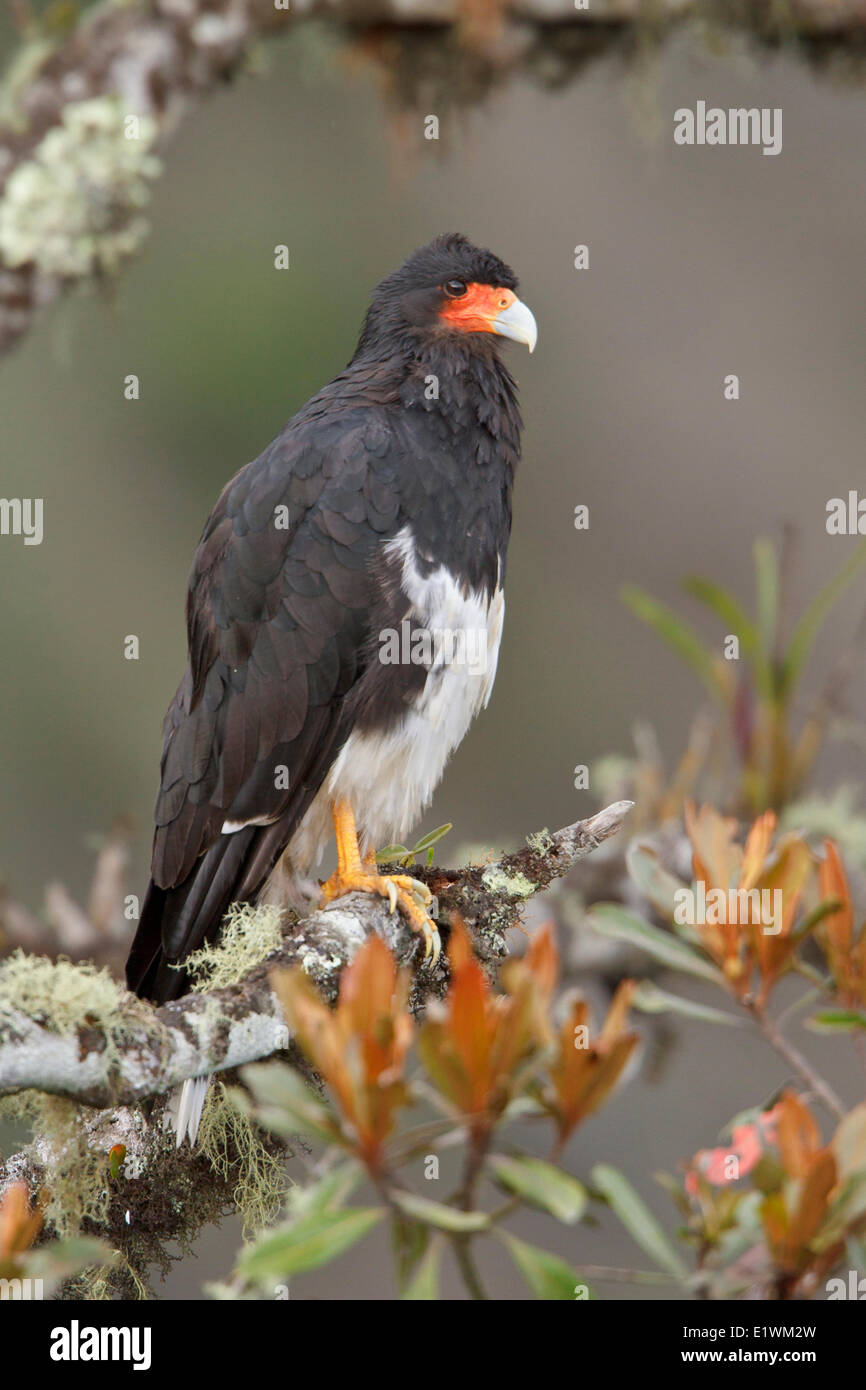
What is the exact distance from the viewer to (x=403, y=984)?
149 cm

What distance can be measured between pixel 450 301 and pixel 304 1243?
2.07m

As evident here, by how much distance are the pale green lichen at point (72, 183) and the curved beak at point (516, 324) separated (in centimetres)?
92

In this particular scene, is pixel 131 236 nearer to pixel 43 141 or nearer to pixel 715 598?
pixel 43 141

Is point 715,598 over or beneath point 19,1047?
over

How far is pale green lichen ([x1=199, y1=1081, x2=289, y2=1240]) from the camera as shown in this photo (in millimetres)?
2361

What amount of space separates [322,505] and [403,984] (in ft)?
4.27

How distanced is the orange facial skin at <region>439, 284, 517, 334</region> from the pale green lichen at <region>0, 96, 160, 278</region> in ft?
2.70

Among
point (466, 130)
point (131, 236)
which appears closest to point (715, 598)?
point (131, 236)

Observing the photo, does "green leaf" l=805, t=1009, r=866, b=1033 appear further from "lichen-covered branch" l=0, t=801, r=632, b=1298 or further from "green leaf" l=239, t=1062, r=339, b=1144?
"lichen-covered branch" l=0, t=801, r=632, b=1298

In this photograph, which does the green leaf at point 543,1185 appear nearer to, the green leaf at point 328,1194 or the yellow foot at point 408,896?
the green leaf at point 328,1194

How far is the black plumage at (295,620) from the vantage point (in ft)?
8.50

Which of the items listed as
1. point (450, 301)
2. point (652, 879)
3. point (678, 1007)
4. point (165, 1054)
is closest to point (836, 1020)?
point (678, 1007)

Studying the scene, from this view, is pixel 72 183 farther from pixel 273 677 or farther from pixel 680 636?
pixel 680 636

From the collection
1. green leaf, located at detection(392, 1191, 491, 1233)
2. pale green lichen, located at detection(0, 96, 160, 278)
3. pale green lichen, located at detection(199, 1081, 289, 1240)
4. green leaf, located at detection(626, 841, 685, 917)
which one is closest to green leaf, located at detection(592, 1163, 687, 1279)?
green leaf, located at detection(392, 1191, 491, 1233)
